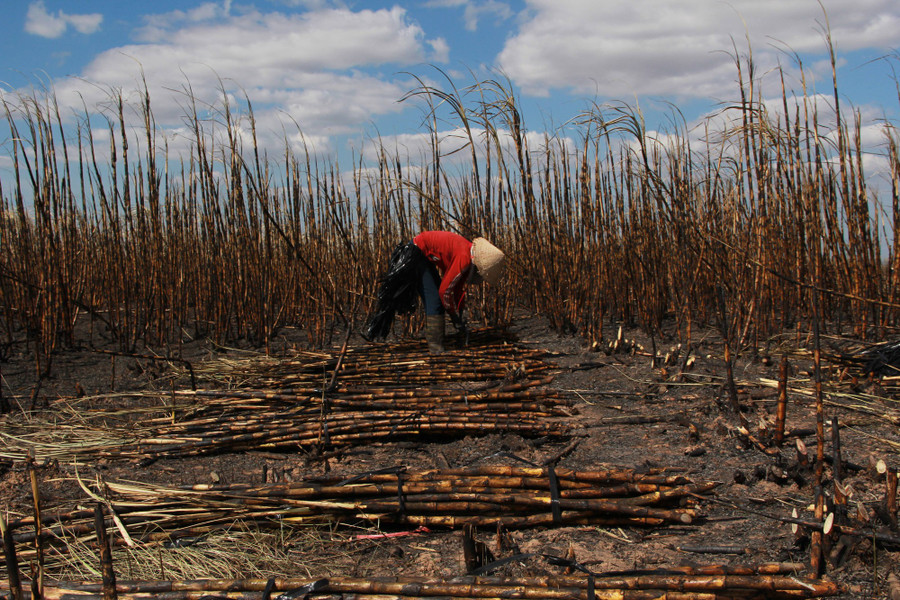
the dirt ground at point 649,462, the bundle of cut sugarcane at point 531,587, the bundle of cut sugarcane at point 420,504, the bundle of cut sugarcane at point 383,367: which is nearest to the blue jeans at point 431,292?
the bundle of cut sugarcane at point 383,367

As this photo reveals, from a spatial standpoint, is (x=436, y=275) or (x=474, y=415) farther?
(x=436, y=275)

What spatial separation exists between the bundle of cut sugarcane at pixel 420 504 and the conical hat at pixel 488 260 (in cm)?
208

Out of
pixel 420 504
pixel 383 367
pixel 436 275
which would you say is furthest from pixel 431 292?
pixel 420 504

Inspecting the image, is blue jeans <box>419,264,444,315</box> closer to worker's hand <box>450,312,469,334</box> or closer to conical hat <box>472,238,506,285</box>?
worker's hand <box>450,312,469,334</box>

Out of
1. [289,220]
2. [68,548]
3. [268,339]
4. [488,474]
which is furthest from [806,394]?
[289,220]

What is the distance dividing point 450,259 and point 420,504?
93.1 inches

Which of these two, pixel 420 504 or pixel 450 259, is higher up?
pixel 450 259

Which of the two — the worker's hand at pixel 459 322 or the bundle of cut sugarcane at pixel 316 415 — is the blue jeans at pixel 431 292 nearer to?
the worker's hand at pixel 459 322

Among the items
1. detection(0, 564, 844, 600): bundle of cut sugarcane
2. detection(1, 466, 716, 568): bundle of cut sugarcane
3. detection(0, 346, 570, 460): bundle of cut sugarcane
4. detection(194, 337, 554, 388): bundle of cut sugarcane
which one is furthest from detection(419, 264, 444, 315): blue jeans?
detection(0, 564, 844, 600): bundle of cut sugarcane

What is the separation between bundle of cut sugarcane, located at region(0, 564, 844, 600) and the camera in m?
1.28

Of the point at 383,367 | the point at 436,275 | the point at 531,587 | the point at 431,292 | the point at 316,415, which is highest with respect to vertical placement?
the point at 436,275

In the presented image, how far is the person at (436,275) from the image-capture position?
12.5 feet

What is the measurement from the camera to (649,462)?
7.03 feet

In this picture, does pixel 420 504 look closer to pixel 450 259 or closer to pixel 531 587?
pixel 531 587
